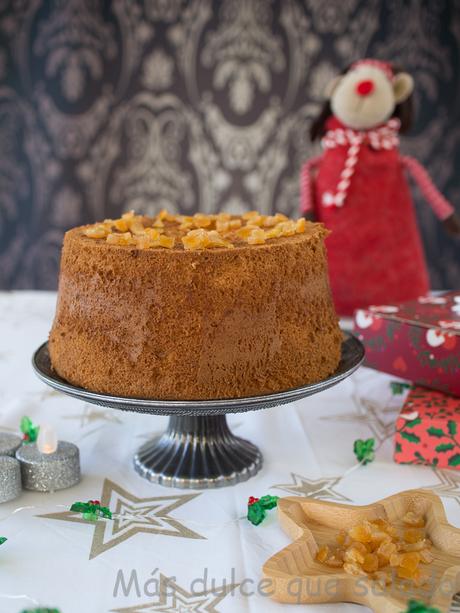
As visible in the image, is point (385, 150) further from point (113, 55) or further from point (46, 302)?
point (113, 55)

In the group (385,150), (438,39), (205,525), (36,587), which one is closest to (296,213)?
(438,39)

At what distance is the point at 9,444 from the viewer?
3.25 feet

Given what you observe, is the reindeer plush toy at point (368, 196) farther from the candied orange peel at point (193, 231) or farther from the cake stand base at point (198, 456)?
the cake stand base at point (198, 456)

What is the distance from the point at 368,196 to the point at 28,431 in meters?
0.88

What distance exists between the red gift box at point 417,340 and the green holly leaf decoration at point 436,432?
0.11 meters

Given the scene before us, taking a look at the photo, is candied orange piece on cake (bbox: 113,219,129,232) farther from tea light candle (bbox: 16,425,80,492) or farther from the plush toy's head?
the plush toy's head

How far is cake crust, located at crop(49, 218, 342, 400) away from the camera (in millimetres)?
883

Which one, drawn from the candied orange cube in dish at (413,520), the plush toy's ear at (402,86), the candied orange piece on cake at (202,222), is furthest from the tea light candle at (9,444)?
the plush toy's ear at (402,86)

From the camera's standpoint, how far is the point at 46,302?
1873 mm

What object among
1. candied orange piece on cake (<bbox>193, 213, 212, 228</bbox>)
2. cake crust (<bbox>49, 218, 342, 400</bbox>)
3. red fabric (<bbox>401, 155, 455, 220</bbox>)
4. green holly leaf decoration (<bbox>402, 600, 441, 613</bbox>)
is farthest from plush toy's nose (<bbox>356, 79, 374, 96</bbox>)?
green holly leaf decoration (<bbox>402, 600, 441, 613</bbox>)

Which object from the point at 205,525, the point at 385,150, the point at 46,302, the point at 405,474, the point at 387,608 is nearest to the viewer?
the point at 387,608

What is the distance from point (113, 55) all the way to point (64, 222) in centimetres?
57

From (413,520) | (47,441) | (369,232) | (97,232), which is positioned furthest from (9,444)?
(369,232)

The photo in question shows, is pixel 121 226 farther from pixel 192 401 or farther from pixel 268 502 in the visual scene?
pixel 268 502
